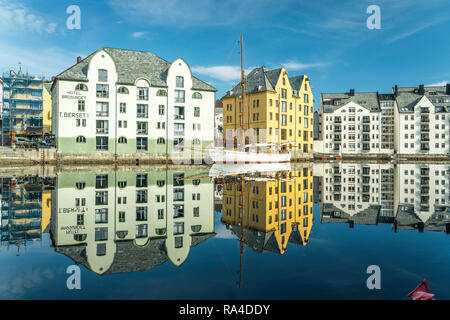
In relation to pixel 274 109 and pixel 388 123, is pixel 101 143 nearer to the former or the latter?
pixel 274 109

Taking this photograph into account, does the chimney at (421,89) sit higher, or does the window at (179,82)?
the chimney at (421,89)

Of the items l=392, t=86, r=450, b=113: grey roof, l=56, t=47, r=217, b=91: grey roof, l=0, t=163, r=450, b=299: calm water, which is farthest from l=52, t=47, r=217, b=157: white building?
l=392, t=86, r=450, b=113: grey roof

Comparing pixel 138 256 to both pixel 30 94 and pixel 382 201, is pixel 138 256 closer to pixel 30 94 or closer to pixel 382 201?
pixel 382 201

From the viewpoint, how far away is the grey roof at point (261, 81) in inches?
2730

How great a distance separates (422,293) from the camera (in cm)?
461

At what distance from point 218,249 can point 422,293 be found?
13.4 ft

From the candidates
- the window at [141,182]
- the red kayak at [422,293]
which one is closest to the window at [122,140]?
the window at [141,182]

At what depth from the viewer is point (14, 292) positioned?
4.98 meters

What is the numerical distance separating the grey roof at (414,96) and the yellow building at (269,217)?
305ft

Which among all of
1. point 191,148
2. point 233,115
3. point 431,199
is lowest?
point 431,199

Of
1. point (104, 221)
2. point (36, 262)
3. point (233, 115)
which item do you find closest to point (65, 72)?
point (233, 115)

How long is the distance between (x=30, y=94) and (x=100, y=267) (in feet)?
223

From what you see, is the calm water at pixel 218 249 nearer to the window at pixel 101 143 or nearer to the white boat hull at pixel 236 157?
the white boat hull at pixel 236 157

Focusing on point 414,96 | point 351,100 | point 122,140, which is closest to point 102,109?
point 122,140
